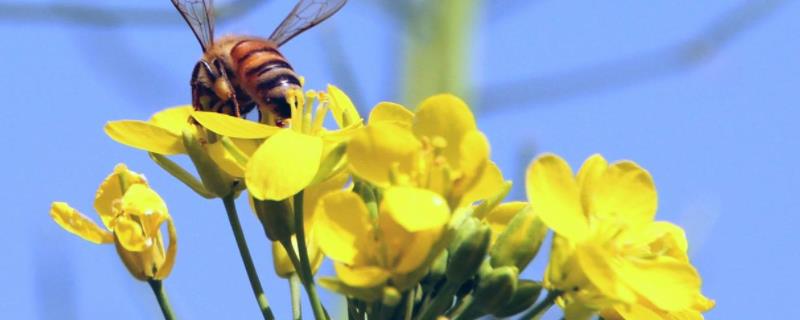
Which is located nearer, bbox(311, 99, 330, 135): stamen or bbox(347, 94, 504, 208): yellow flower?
bbox(347, 94, 504, 208): yellow flower

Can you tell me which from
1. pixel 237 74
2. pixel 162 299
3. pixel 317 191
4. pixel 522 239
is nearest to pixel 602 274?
pixel 522 239

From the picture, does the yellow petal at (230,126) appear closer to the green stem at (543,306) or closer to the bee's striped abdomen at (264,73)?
the bee's striped abdomen at (264,73)

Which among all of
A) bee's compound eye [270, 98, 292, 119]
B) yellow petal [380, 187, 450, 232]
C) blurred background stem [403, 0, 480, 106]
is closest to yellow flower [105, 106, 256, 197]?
bee's compound eye [270, 98, 292, 119]

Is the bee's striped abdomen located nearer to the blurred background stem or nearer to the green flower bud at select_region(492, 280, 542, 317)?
the green flower bud at select_region(492, 280, 542, 317)

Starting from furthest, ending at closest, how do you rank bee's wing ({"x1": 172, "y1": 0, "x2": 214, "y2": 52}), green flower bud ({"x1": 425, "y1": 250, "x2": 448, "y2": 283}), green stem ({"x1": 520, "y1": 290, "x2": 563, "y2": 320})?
1. bee's wing ({"x1": 172, "y1": 0, "x2": 214, "y2": 52})
2. green flower bud ({"x1": 425, "y1": 250, "x2": 448, "y2": 283})
3. green stem ({"x1": 520, "y1": 290, "x2": 563, "y2": 320})

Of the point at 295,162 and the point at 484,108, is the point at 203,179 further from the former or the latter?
the point at 484,108

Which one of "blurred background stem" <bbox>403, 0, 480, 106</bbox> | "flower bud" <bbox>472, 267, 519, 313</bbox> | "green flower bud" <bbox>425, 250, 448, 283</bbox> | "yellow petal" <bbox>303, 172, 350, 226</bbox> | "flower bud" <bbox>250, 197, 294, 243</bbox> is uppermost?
"blurred background stem" <bbox>403, 0, 480, 106</bbox>

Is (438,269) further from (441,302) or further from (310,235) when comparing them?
(310,235)
